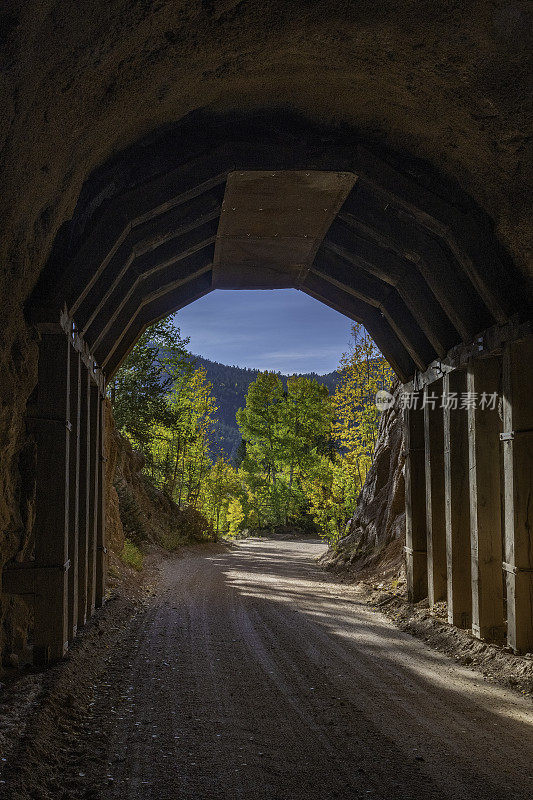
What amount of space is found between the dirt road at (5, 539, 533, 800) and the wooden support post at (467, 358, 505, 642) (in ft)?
2.96

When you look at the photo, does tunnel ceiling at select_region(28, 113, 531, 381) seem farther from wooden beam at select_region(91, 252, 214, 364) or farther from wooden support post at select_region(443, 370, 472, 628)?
wooden support post at select_region(443, 370, 472, 628)

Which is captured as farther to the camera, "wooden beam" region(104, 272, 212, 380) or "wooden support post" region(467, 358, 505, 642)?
"wooden beam" region(104, 272, 212, 380)

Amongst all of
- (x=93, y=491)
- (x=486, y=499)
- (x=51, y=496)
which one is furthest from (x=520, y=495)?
(x=93, y=491)

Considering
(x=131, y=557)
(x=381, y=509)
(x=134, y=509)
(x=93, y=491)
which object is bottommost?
(x=131, y=557)

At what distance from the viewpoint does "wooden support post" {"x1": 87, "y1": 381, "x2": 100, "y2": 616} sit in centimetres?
936

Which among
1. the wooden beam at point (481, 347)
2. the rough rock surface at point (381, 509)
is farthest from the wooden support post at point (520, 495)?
the rough rock surface at point (381, 509)

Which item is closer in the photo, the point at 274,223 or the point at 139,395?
the point at 274,223

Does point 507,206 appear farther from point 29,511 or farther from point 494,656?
point 29,511

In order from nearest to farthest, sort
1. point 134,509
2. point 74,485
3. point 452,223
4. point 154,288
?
point 452,223 < point 74,485 < point 154,288 < point 134,509

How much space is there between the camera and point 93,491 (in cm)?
987

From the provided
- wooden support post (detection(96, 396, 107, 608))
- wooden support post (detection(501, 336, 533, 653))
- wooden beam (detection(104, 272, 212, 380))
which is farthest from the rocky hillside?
wooden support post (detection(501, 336, 533, 653))

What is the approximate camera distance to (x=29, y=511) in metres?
6.82

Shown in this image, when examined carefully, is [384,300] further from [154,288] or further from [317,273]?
[154,288]

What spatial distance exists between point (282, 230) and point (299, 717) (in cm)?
633
